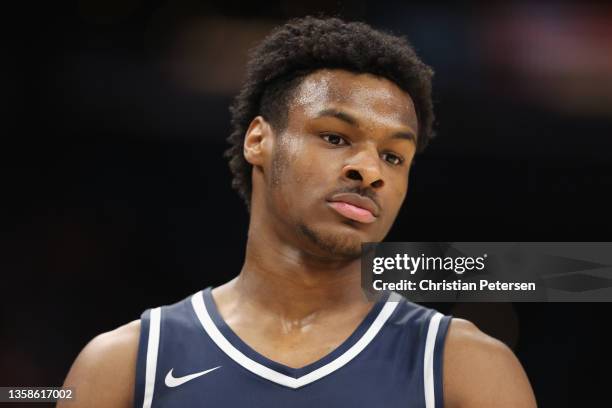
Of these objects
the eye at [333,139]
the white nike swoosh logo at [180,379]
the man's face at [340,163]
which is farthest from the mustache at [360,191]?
the white nike swoosh logo at [180,379]

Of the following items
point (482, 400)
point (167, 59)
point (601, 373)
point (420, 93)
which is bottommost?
point (482, 400)

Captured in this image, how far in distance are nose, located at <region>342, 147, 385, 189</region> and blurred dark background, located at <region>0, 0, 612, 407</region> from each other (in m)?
0.95

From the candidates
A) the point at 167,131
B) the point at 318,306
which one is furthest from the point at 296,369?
the point at 167,131

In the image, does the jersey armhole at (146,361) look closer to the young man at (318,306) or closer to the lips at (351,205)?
the young man at (318,306)

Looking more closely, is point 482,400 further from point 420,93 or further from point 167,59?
point 167,59

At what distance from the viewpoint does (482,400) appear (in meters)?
1.63

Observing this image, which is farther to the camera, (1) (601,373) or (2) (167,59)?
(2) (167,59)

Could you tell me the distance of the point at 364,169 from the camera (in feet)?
5.65

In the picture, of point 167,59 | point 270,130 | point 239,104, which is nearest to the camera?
point 270,130

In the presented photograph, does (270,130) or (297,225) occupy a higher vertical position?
(270,130)

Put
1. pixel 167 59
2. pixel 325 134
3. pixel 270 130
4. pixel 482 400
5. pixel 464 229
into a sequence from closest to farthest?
pixel 482 400
pixel 325 134
pixel 270 130
pixel 464 229
pixel 167 59

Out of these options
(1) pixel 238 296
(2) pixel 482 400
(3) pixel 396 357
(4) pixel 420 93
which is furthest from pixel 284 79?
(2) pixel 482 400

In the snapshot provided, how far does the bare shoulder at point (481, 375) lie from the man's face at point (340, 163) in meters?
0.29

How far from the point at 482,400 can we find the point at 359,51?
77 centimetres
